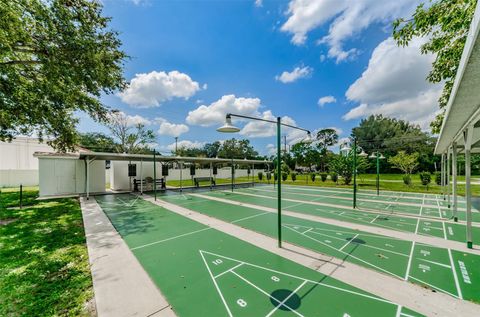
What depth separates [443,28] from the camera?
4.15m

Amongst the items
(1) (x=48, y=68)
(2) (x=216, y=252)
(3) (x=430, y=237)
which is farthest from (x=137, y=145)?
(3) (x=430, y=237)

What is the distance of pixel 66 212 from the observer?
8.26 metres

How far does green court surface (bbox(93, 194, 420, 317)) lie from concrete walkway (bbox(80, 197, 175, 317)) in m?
0.15

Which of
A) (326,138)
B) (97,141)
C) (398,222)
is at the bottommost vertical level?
(398,222)

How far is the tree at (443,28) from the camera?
3922 millimetres

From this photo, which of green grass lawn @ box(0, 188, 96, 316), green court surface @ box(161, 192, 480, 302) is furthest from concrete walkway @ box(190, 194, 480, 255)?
green grass lawn @ box(0, 188, 96, 316)

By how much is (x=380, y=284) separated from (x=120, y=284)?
4151 millimetres

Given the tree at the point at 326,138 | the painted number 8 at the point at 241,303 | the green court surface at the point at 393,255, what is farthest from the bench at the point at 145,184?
the tree at the point at 326,138

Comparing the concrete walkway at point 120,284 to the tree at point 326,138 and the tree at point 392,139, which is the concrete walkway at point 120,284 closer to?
the tree at point 392,139

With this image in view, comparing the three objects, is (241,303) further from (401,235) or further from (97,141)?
(97,141)

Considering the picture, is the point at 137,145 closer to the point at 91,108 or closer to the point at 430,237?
the point at 91,108

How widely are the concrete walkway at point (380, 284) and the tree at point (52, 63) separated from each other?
8236 mm

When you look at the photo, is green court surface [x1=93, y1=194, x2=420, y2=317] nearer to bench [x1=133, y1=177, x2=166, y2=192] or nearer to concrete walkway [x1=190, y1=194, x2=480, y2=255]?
concrete walkway [x1=190, y1=194, x2=480, y2=255]

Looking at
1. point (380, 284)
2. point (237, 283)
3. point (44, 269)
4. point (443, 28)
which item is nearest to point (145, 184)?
point (44, 269)
